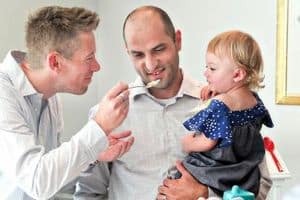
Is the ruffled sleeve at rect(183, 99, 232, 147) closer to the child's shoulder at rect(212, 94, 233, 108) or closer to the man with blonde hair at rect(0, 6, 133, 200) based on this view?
the child's shoulder at rect(212, 94, 233, 108)

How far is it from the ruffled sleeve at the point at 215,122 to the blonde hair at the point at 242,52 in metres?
0.17

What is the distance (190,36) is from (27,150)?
1579mm

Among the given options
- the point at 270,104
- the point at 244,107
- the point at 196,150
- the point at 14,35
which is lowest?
the point at 270,104

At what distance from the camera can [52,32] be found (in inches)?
56.2

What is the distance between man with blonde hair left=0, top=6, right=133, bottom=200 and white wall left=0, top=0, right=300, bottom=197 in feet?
2.58

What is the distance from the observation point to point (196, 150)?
56.8 inches

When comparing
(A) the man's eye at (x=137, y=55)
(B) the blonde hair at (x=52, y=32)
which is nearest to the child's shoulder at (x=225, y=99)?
(A) the man's eye at (x=137, y=55)

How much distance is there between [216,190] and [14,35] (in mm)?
1361

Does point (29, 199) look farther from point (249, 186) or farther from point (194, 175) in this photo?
point (249, 186)

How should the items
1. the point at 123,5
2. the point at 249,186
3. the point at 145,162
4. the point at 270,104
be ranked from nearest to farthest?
the point at 249,186
the point at 145,162
the point at 270,104
the point at 123,5

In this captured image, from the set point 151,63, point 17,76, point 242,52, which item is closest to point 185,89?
point 151,63

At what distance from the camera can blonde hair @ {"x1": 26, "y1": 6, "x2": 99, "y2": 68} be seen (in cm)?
142

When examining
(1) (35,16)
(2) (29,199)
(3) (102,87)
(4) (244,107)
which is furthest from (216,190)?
(3) (102,87)

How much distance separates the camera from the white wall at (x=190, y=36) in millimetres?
2311
